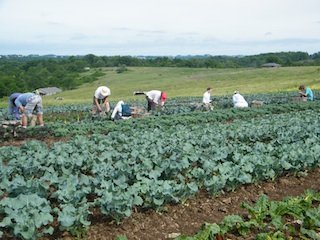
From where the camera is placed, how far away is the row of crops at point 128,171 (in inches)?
217

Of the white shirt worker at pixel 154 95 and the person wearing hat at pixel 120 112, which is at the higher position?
the white shirt worker at pixel 154 95

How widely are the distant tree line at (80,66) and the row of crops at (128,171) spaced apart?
7084 cm

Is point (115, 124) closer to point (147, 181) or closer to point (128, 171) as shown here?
point (128, 171)

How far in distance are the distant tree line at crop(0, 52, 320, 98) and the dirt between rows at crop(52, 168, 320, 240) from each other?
74.3 m

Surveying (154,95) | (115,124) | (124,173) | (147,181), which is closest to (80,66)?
(154,95)

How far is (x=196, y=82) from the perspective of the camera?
6888 cm

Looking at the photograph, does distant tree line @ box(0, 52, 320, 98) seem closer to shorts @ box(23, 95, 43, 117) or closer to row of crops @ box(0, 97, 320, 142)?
row of crops @ box(0, 97, 320, 142)

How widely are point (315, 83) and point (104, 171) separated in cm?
4413

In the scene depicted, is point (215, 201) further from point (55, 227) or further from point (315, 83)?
point (315, 83)

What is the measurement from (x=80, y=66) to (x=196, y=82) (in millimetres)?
58864

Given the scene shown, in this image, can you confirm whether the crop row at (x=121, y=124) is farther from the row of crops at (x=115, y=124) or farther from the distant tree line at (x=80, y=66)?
the distant tree line at (x=80, y=66)

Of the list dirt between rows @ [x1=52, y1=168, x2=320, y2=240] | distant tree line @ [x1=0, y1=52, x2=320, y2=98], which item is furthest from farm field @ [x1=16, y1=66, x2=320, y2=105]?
dirt between rows @ [x1=52, y1=168, x2=320, y2=240]

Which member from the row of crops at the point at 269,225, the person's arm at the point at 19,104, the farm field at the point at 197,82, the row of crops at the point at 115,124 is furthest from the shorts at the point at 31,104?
the farm field at the point at 197,82

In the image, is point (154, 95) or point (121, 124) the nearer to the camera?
point (121, 124)
